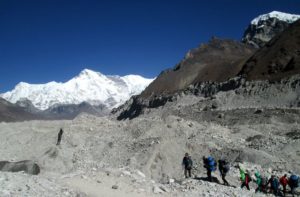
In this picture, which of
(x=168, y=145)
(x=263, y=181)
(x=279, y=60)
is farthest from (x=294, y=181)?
(x=279, y=60)

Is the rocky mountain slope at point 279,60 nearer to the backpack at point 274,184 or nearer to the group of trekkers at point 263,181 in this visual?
the group of trekkers at point 263,181

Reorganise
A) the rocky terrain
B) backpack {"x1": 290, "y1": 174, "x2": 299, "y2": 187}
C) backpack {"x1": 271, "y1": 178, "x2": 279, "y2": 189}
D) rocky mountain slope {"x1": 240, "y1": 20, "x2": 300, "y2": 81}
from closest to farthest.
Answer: the rocky terrain
backpack {"x1": 290, "y1": 174, "x2": 299, "y2": 187}
backpack {"x1": 271, "y1": 178, "x2": 279, "y2": 189}
rocky mountain slope {"x1": 240, "y1": 20, "x2": 300, "y2": 81}

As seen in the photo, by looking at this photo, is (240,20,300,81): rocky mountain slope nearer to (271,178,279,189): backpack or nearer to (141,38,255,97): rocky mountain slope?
(141,38,255,97): rocky mountain slope

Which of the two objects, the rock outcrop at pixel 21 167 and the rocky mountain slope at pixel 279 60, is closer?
the rock outcrop at pixel 21 167

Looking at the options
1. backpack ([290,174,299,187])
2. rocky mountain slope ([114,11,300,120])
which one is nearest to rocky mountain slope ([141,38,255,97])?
rocky mountain slope ([114,11,300,120])

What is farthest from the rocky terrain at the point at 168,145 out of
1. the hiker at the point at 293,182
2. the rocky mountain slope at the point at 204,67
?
the rocky mountain slope at the point at 204,67

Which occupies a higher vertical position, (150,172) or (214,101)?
(214,101)

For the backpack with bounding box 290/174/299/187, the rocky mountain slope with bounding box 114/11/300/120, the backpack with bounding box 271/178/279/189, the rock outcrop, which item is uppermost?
the rocky mountain slope with bounding box 114/11/300/120

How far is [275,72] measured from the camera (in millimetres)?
66375

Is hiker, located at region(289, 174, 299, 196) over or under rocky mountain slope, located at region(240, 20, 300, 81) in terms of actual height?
under

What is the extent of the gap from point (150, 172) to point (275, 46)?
59.5m

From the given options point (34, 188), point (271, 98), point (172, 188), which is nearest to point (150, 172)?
point (172, 188)

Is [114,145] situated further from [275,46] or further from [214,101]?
[275,46]

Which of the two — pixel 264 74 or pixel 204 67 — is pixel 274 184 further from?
pixel 204 67
